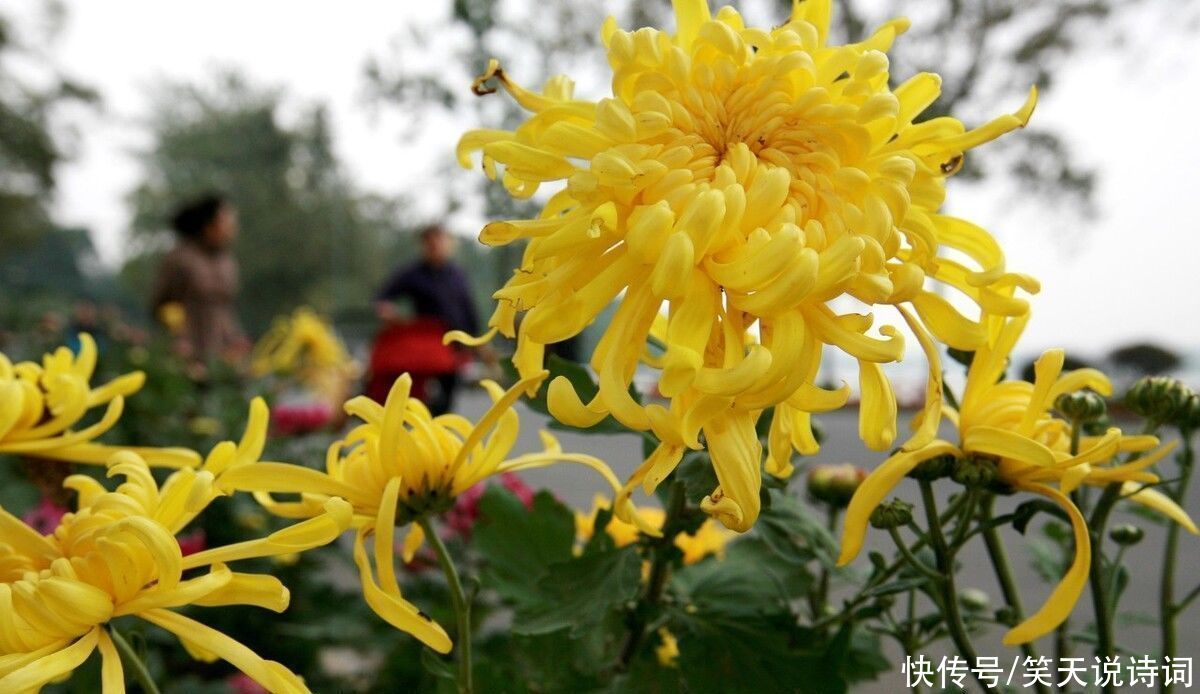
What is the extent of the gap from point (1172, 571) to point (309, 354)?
2592mm

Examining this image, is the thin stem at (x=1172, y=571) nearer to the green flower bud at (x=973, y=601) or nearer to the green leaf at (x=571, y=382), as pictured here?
the green flower bud at (x=973, y=601)

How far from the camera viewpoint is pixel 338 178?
19.5m

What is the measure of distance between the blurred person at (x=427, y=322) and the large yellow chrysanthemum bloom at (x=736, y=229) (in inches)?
111

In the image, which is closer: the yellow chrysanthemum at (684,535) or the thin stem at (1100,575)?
the thin stem at (1100,575)

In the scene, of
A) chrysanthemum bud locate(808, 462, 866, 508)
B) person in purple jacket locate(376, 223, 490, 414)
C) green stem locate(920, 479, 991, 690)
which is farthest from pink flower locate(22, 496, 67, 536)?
person in purple jacket locate(376, 223, 490, 414)

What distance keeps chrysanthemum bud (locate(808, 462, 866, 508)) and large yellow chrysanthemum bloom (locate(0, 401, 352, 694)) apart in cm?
40

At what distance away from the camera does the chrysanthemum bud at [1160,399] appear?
460mm

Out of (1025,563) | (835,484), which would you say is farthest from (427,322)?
(835,484)

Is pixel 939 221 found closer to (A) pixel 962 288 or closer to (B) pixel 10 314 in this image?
(A) pixel 962 288

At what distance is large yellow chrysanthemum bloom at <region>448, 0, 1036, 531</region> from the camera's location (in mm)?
297

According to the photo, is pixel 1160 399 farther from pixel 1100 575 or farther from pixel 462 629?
pixel 462 629

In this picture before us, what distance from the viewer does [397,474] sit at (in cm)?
38

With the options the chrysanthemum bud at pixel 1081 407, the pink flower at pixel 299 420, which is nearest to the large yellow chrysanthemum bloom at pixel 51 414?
the chrysanthemum bud at pixel 1081 407

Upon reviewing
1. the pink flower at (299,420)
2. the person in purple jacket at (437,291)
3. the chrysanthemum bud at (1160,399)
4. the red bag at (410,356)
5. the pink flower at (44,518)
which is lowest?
the chrysanthemum bud at (1160,399)
